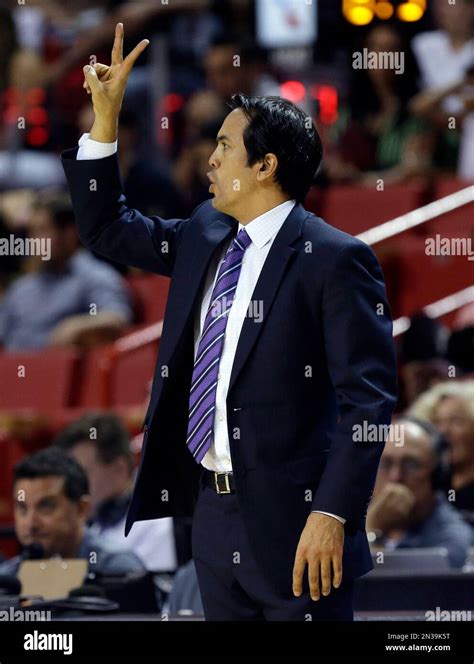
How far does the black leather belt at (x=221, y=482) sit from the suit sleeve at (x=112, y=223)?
47 centimetres

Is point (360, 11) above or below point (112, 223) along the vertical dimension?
above

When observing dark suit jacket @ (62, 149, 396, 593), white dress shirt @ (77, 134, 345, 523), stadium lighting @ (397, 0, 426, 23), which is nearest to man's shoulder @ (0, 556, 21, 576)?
dark suit jacket @ (62, 149, 396, 593)

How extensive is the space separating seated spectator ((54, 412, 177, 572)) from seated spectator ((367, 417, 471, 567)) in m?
0.85

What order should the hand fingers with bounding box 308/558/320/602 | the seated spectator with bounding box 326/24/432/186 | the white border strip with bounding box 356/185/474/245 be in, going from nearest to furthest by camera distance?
the hand fingers with bounding box 308/558/320/602
the white border strip with bounding box 356/185/474/245
the seated spectator with bounding box 326/24/432/186

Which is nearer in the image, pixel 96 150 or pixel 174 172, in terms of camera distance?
pixel 96 150

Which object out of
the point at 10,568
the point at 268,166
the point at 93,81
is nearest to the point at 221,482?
the point at 268,166

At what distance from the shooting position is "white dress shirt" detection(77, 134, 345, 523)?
115 inches

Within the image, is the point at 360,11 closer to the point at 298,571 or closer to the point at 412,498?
the point at 412,498

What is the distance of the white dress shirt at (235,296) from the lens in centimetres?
291

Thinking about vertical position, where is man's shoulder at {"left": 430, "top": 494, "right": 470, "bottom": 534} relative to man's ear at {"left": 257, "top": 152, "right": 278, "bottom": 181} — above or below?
below

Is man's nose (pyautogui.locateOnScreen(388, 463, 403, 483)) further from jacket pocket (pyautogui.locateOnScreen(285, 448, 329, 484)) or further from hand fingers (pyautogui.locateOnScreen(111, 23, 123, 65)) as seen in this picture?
hand fingers (pyautogui.locateOnScreen(111, 23, 123, 65))

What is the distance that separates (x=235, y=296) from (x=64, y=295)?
4.54 meters

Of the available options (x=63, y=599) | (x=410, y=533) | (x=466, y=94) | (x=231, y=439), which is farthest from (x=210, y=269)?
(x=466, y=94)

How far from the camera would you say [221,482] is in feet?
9.51
